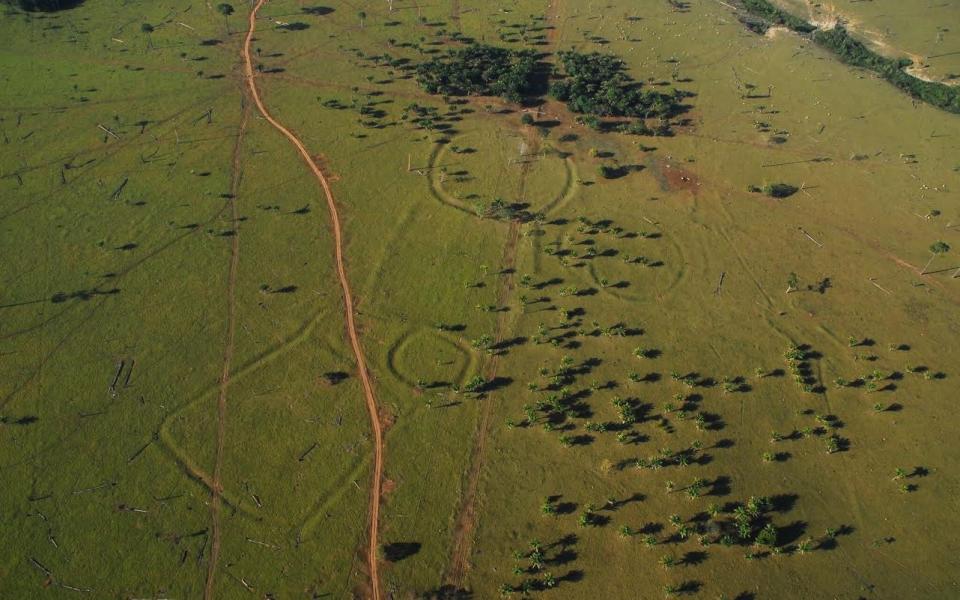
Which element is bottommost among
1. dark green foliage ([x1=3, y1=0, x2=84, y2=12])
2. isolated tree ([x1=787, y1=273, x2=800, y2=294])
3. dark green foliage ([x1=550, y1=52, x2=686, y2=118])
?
isolated tree ([x1=787, y1=273, x2=800, y2=294])

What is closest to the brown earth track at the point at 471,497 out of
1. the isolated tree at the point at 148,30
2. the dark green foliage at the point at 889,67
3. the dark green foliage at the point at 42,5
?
the dark green foliage at the point at 889,67

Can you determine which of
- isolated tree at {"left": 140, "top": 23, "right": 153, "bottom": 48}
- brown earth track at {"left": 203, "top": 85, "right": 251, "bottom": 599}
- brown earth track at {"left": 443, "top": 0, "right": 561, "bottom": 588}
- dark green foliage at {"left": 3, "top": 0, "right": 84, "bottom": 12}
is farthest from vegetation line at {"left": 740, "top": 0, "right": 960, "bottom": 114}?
dark green foliage at {"left": 3, "top": 0, "right": 84, "bottom": 12}

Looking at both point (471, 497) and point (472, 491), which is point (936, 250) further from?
point (471, 497)

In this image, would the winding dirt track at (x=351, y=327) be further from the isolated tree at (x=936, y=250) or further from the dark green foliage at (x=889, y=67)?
the dark green foliage at (x=889, y=67)

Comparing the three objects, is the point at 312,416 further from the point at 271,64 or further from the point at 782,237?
the point at 271,64

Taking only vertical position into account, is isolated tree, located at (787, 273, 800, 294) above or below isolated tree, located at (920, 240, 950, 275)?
below

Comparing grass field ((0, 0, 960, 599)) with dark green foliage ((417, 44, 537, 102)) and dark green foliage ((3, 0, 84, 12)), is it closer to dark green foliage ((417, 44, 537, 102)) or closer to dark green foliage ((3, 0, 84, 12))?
dark green foliage ((417, 44, 537, 102))
